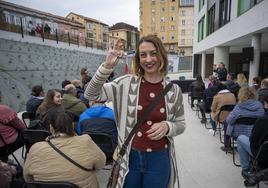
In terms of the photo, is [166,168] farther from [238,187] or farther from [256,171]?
[238,187]

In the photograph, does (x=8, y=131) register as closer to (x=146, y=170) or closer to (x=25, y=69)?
(x=146, y=170)

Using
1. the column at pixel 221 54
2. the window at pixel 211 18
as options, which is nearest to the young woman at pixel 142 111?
the column at pixel 221 54

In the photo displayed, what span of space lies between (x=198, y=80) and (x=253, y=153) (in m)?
5.02

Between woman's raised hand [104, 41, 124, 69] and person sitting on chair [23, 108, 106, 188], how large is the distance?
820mm

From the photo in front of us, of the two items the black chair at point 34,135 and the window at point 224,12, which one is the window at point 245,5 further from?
the black chair at point 34,135

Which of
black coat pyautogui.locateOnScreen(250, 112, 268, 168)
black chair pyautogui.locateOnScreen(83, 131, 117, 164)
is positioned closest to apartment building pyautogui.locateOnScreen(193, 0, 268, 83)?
black coat pyautogui.locateOnScreen(250, 112, 268, 168)

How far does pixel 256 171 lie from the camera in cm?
224

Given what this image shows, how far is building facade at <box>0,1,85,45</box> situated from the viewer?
10972mm

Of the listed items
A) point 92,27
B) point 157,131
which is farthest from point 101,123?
point 92,27

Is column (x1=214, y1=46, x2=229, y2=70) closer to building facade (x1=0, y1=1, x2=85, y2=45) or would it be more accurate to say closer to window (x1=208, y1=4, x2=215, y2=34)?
window (x1=208, y1=4, x2=215, y2=34)

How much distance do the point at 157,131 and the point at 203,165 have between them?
2.34m

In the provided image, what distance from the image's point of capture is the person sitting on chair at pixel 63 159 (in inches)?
60.0

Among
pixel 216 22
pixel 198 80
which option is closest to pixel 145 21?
pixel 216 22

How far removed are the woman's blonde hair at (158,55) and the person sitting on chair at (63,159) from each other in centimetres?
79
